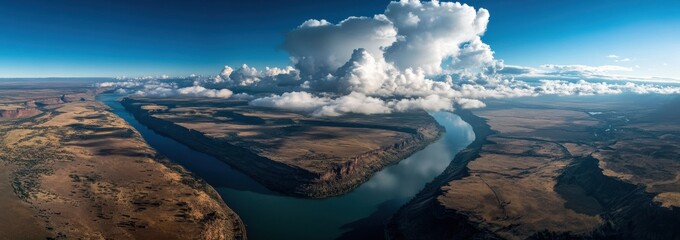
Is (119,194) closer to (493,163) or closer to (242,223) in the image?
(242,223)

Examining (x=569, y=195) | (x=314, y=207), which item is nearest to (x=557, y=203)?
(x=569, y=195)

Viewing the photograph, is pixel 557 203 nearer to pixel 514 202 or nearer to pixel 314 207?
pixel 514 202

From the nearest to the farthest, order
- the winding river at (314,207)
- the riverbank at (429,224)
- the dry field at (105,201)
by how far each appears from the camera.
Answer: the dry field at (105,201), the riverbank at (429,224), the winding river at (314,207)

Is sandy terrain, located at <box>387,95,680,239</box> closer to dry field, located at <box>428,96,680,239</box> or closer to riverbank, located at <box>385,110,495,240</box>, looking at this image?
dry field, located at <box>428,96,680,239</box>

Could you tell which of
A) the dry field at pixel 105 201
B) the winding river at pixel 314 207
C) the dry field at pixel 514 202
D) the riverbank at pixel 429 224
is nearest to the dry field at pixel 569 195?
the dry field at pixel 514 202

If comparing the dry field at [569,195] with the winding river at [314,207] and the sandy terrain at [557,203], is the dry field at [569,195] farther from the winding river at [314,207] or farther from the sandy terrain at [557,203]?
the winding river at [314,207]

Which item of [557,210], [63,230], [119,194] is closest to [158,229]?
[63,230]

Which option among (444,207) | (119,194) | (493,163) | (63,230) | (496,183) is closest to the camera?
(63,230)

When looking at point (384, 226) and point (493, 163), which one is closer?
point (384, 226)

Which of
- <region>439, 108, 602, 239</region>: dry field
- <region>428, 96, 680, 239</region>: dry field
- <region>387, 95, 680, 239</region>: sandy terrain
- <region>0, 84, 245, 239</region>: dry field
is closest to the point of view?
<region>0, 84, 245, 239</region>: dry field

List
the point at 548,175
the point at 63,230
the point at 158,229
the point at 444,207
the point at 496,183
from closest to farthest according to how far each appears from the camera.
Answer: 1. the point at 63,230
2. the point at 158,229
3. the point at 444,207
4. the point at 496,183
5. the point at 548,175

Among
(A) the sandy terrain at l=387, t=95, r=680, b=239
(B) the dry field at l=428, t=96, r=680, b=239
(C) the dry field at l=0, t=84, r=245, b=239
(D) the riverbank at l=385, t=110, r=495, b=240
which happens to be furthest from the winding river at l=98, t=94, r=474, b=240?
(B) the dry field at l=428, t=96, r=680, b=239
